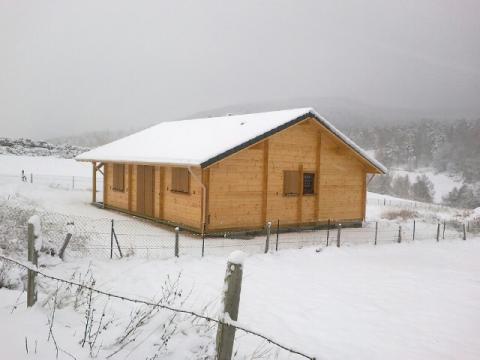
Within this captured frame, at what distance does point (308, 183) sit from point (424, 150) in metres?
134

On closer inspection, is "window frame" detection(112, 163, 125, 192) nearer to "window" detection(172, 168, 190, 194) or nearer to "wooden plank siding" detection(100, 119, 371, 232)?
"wooden plank siding" detection(100, 119, 371, 232)

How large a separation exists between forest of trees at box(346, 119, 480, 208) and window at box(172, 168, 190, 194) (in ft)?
233

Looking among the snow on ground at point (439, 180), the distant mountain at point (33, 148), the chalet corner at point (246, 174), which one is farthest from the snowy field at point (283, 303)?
the snow on ground at point (439, 180)

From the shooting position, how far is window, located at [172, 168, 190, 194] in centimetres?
1638

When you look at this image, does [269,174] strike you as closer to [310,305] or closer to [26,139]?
[310,305]

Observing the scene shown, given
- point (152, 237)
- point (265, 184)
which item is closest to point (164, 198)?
point (152, 237)

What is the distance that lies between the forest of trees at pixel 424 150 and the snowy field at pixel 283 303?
7165 centimetres

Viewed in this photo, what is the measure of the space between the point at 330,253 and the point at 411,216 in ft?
53.0

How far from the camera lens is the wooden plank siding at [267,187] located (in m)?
15.9

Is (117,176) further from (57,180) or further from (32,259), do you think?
(32,259)

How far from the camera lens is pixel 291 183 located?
18.0 meters

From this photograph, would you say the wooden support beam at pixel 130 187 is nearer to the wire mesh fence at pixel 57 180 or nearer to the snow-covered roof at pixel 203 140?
the snow-covered roof at pixel 203 140

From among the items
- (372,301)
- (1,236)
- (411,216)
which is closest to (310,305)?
(372,301)

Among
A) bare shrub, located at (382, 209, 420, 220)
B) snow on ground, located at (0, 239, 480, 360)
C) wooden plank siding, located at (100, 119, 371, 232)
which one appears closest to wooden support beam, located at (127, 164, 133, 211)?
wooden plank siding, located at (100, 119, 371, 232)
